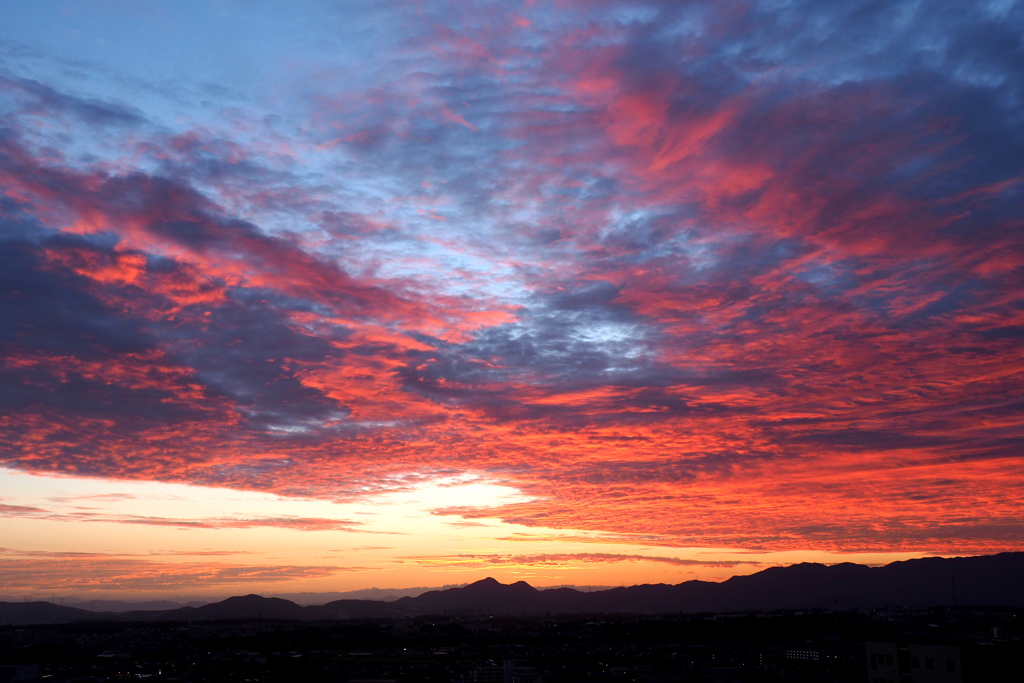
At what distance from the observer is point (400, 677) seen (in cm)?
6031

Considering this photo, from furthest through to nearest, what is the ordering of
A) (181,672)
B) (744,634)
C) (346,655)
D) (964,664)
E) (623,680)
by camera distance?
(744,634) → (346,655) → (181,672) → (623,680) → (964,664)

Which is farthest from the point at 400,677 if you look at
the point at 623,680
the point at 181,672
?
the point at 181,672

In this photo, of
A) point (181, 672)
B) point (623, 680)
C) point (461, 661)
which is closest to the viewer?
point (623, 680)

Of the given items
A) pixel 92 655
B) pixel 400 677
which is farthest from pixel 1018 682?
pixel 92 655

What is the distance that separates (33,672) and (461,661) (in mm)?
41959

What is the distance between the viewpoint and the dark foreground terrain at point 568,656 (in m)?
32.6

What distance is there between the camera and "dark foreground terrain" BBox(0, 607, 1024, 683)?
32.6 meters

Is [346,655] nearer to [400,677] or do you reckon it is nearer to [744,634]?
[400,677]

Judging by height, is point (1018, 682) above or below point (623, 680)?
above

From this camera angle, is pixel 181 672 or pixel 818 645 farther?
pixel 818 645

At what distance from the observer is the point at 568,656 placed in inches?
3428

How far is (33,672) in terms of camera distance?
202 ft

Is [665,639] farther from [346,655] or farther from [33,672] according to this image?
[33,672]

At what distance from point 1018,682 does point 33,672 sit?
7250 centimetres
